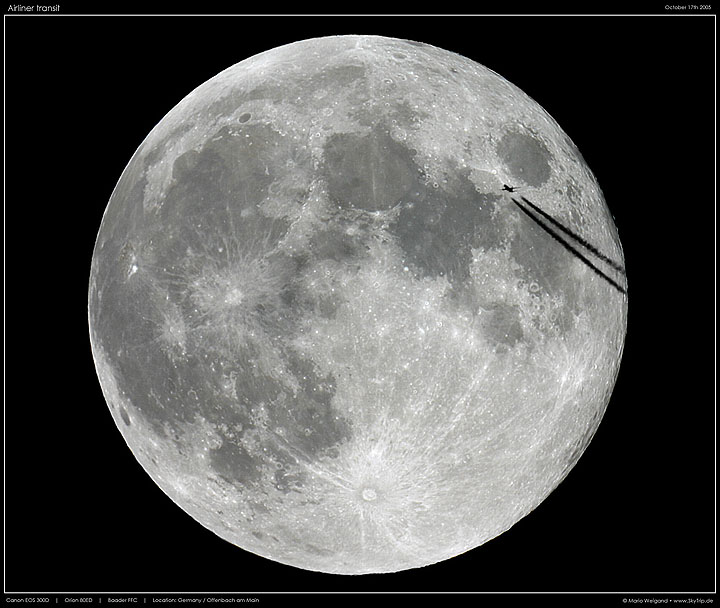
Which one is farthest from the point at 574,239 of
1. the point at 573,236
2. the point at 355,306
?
the point at 355,306

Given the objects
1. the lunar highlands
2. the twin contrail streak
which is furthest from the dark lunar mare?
the twin contrail streak

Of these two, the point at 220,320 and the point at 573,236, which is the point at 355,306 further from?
the point at 573,236

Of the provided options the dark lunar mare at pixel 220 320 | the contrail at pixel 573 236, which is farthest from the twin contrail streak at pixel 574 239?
the dark lunar mare at pixel 220 320

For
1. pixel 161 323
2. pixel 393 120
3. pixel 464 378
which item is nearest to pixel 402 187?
pixel 393 120

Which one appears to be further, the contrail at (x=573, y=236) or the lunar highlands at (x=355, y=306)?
the contrail at (x=573, y=236)

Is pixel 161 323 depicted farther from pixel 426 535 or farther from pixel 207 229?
pixel 426 535

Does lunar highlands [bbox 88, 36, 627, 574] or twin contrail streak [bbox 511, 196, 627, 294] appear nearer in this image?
lunar highlands [bbox 88, 36, 627, 574]

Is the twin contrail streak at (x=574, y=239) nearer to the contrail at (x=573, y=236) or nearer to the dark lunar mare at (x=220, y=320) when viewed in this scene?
the contrail at (x=573, y=236)

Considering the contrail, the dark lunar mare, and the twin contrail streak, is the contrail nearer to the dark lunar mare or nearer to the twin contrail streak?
the twin contrail streak
